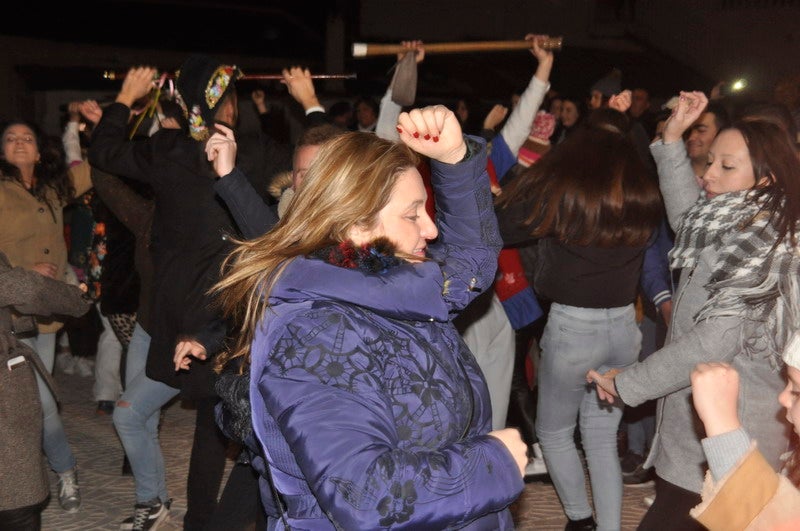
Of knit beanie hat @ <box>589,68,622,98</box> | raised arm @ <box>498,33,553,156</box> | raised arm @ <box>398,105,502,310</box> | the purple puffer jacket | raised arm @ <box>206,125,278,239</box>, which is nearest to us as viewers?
the purple puffer jacket

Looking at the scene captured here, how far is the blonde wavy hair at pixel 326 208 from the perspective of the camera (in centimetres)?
206

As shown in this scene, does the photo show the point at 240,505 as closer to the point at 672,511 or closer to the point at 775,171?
the point at 672,511

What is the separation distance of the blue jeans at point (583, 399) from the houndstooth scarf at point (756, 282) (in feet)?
3.61

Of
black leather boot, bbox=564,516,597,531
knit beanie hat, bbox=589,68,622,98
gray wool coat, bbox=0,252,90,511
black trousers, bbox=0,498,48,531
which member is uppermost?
knit beanie hat, bbox=589,68,622,98

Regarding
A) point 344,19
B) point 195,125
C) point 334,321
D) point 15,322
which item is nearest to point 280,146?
point 195,125

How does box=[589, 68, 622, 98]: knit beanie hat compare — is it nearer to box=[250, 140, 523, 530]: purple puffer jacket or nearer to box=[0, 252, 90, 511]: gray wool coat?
box=[0, 252, 90, 511]: gray wool coat

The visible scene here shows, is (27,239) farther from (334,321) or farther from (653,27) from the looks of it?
(653,27)

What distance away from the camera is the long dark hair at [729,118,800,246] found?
2852 millimetres

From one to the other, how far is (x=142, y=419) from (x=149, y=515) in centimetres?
52

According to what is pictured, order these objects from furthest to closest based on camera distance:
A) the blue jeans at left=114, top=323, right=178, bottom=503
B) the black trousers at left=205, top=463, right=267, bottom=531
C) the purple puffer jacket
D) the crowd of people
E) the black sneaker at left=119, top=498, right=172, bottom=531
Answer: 1. the black sneaker at left=119, top=498, right=172, bottom=531
2. the blue jeans at left=114, top=323, right=178, bottom=503
3. the black trousers at left=205, top=463, right=267, bottom=531
4. the crowd of people
5. the purple puffer jacket

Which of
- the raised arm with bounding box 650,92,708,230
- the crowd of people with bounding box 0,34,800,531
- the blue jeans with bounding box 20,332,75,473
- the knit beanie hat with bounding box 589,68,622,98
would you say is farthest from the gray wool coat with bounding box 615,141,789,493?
the knit beanie hat with bounding box 589,68,622,98

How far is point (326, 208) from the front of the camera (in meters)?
2.08

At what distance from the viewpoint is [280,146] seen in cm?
414

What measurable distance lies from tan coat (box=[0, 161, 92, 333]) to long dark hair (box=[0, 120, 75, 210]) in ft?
0.17
